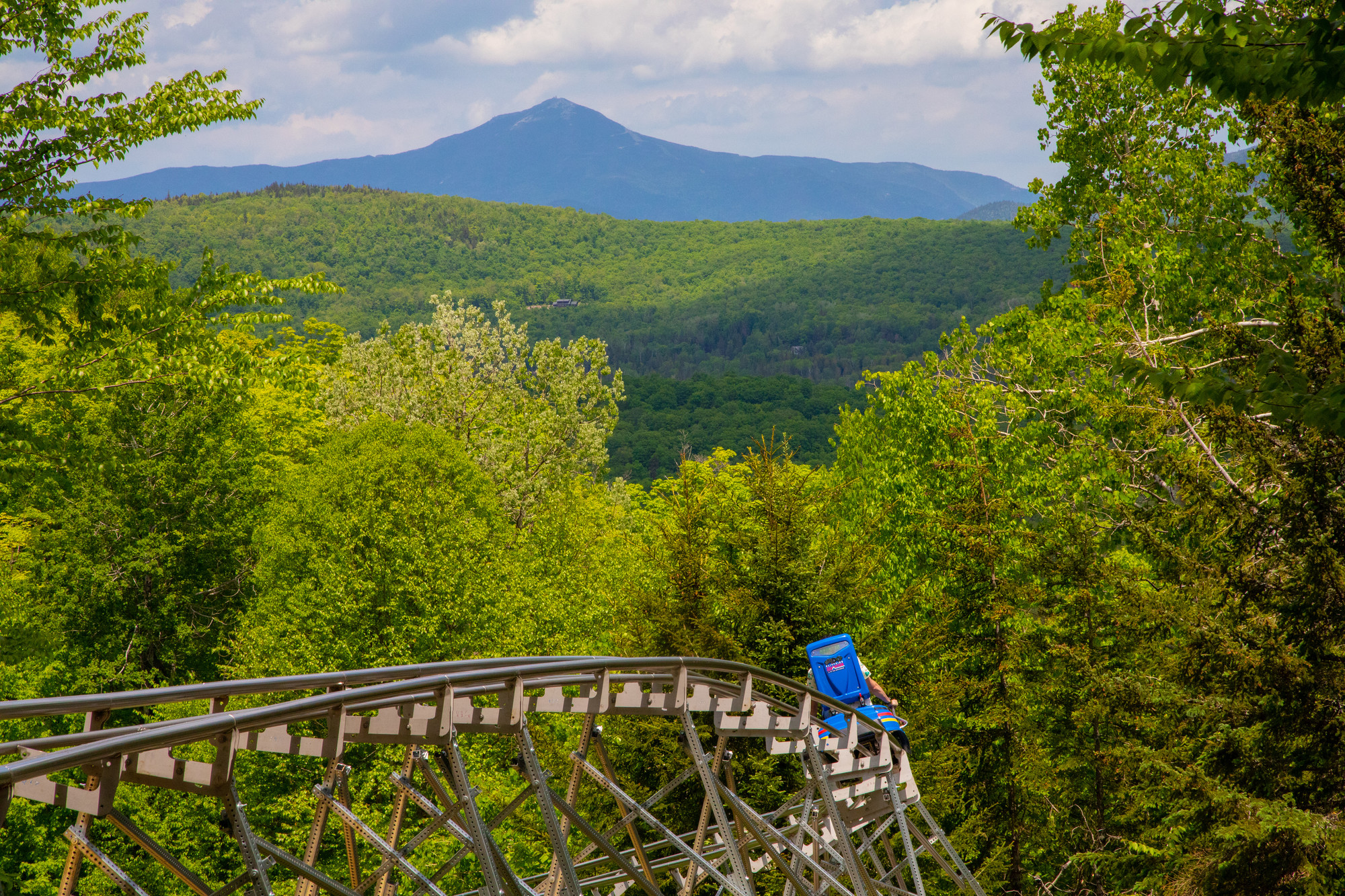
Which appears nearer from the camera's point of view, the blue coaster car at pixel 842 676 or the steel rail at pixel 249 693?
the steel rail at pixel 249 693

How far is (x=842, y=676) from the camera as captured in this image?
14.1 metres

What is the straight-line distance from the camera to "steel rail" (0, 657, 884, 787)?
5.55 m

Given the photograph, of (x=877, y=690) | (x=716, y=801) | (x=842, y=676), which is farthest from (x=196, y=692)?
(x=877, y=690)

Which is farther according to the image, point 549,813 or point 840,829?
point 840,829

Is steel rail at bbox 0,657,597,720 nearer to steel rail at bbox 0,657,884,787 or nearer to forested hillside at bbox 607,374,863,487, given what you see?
steel rail at bbox 0,657,884,787

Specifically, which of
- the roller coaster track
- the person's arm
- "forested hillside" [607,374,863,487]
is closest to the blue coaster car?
the person's arm

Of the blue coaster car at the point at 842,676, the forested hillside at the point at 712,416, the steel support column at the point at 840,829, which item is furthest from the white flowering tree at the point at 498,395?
the forested hillside at the point at 712,416

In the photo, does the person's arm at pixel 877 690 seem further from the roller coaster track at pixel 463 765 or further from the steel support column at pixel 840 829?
the steel support column at pixel 840 829

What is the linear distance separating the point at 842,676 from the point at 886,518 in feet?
34.4

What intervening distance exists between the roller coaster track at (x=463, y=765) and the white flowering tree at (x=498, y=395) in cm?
2220

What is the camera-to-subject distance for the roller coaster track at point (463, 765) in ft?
20.7

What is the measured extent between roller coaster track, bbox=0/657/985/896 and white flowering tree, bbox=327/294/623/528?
874 inches

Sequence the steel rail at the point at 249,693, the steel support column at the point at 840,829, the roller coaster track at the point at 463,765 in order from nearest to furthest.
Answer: the steel rail at the point at 249,693, the roller coaster track at the point at 463,765, the steel support column at the point at 840,829

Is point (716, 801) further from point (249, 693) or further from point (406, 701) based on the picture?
point (249, 693)
